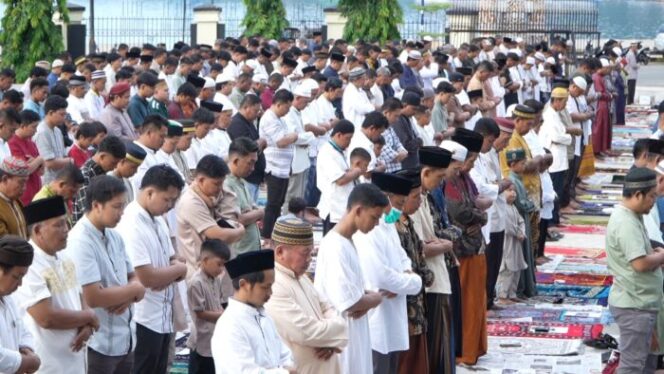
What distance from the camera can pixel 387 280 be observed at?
8.85 metres

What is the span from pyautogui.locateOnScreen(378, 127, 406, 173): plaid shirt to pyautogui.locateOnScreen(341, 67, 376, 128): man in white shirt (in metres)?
2.56

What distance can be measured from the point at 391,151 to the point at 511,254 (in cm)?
193

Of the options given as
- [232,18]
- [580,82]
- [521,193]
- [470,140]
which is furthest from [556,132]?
[232,18]

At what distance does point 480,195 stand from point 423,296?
2.11 meters

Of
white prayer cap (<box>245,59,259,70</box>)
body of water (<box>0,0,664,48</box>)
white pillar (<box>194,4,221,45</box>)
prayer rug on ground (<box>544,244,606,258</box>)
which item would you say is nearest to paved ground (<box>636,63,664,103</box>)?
body of water (<box>0,0,664,48</box>)

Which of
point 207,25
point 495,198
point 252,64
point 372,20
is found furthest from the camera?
point 207,25

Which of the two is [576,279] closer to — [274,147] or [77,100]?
[274,147]

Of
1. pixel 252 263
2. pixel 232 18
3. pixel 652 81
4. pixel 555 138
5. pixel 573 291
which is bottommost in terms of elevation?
pixel 573 291

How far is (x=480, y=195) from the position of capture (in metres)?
11.7

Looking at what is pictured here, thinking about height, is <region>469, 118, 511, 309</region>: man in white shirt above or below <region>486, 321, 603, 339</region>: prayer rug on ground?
above

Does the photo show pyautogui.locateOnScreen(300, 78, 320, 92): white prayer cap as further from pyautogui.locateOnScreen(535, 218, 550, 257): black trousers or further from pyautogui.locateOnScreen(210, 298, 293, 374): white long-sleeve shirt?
pyautogui.locateOnScreen(210, 298, 293, 374): white long-sleeve shirt

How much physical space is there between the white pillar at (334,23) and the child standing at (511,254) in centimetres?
2213

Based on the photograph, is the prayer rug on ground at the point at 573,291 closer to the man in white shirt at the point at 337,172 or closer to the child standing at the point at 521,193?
the child standing at the point at 521,193

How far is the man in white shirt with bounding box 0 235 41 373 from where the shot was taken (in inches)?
265
